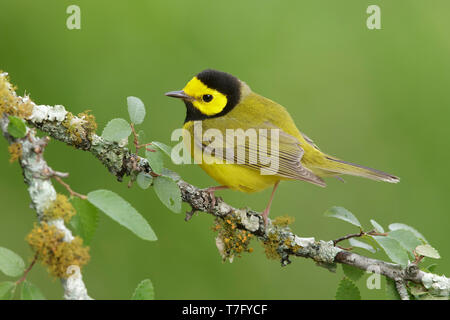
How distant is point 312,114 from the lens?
17.7 ft

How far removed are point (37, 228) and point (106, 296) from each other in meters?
2.67

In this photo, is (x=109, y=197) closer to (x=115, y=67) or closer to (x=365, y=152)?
(x=115, y=67)

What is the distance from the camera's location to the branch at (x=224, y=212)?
252 centimetres

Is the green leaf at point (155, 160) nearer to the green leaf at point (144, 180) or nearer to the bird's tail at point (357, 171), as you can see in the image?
the green leaf at point (144, 180)

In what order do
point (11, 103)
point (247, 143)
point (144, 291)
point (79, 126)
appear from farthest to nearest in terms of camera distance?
point (247, 143)
point (79, 126)
point (11, 103)
point (144, 291)

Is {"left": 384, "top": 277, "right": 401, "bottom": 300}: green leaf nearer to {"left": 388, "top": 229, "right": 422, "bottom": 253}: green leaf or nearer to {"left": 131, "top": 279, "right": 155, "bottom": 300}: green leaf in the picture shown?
{"left": 388, "top": 229, "right": 422, "bottom": 253}: green leaf

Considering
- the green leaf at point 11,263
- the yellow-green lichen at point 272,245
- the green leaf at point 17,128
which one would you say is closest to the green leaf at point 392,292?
the yellow-green lichen at point 272,245

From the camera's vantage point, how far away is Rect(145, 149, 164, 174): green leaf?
241cm

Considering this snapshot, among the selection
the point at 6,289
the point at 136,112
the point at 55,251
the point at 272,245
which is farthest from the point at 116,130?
the point at 272,245

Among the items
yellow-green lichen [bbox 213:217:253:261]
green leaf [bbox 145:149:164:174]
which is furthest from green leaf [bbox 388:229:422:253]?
green leaf [bbox 145:149:164:174]

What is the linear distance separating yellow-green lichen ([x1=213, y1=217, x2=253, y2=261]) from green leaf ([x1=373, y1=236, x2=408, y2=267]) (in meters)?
0.67

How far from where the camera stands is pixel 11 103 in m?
2.19

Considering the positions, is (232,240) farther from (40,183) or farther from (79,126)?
(40,183)

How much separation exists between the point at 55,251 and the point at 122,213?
0.25 meters
